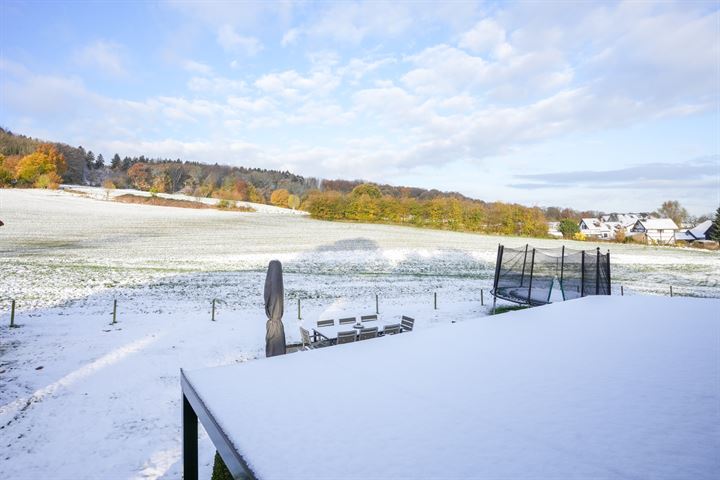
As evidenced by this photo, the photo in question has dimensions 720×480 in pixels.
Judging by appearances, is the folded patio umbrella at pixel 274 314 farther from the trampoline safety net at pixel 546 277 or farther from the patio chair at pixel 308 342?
the trampoline safety net at pixel 546 277

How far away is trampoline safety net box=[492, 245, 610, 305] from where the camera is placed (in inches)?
587

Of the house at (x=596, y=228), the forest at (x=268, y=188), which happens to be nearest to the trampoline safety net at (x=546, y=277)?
the forest at (x=268, y=188)

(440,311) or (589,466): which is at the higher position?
(589,466)

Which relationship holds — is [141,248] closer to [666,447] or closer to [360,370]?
[360,370]

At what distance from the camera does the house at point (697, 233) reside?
274 feet

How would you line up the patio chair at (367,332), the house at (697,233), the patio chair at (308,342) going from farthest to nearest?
the house at (697,233) → the patio chair at (367,332) → the patio chair at (308,342)

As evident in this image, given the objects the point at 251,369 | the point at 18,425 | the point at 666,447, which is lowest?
the point at 18,425

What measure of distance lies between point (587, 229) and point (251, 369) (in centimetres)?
12820

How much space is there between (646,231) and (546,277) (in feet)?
320

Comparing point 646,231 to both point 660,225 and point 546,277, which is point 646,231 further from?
Answer: point 546,277

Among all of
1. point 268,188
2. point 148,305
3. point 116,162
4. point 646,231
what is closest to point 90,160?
point 116,162

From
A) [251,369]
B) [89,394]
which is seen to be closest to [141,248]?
[89,394]

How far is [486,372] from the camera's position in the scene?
4641mm

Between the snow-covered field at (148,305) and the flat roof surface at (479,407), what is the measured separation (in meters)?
3.57
